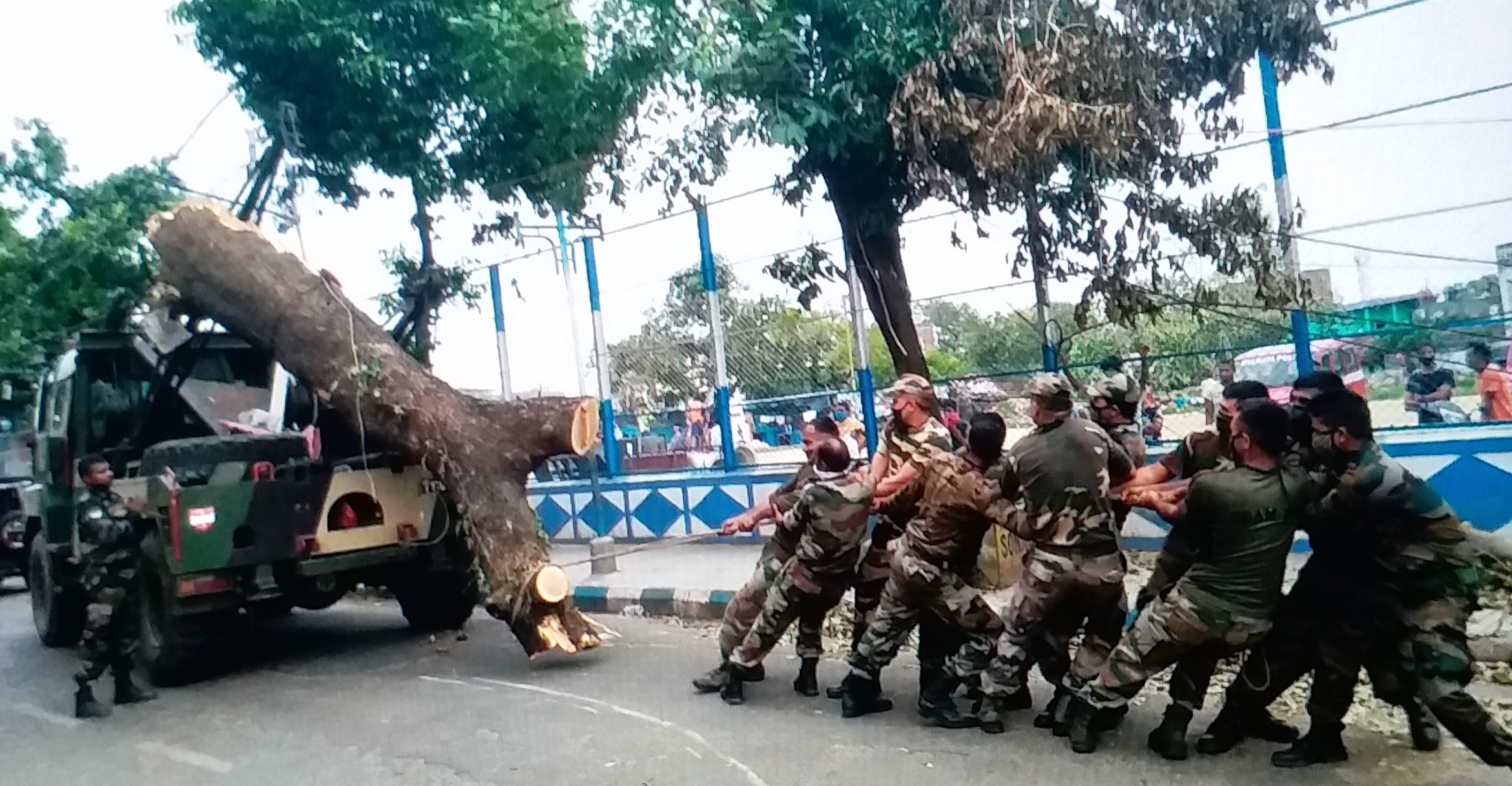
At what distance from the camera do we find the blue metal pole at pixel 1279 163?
7223 mm

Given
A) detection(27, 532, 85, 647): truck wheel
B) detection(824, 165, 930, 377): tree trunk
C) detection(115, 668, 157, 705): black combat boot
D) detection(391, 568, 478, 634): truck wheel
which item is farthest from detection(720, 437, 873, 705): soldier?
detection(27, 532, 85, 647): truck wheel

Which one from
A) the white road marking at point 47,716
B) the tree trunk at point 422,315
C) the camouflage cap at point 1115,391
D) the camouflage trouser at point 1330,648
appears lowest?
the white road marking at point 47,716

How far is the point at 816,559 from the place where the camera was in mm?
5414

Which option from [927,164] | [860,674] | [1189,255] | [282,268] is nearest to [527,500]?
[282,268]

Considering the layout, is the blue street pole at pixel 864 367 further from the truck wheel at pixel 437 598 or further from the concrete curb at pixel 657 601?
the truck wheel at pixel 437 598

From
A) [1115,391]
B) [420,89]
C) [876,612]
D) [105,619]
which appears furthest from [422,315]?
[1115,391]

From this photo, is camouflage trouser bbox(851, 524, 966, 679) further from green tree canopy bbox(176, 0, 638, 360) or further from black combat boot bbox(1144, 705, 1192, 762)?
green tree canopy bbox(176, 0, 638, 360)

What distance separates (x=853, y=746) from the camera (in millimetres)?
4789

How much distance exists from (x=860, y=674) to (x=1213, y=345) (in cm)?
400

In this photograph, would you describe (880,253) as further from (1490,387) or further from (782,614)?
(1490,387)

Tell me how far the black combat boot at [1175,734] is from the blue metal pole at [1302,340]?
362 centimetres

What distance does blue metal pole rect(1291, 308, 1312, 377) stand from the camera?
23.7 feet

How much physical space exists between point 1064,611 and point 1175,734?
25.5 inches

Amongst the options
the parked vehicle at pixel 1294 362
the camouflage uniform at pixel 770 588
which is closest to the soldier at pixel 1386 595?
the camouflage uniform at pixel 770 588
